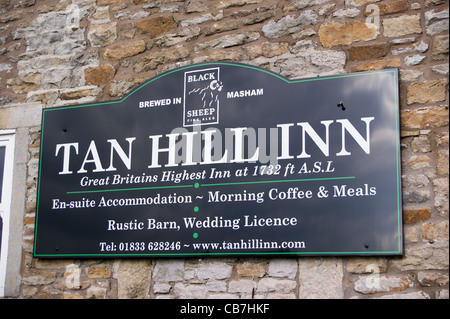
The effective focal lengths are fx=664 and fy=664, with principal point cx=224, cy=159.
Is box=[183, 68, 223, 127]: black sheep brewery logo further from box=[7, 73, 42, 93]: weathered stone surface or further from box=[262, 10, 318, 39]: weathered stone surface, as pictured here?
box=[7, 73, 42, 93]: weathered stone surface

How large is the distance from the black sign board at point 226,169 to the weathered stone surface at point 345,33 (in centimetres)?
28

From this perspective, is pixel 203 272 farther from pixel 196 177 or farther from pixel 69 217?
pixel 69 217

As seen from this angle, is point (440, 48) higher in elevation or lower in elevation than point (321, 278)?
higher

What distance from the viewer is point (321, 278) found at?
13.6ft

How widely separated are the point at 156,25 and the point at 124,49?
31 cm

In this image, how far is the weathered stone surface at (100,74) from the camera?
200 inches

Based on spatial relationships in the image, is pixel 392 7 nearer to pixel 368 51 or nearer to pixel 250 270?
pixel 368 51

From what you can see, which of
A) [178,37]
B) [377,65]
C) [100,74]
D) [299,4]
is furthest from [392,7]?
[100,74]

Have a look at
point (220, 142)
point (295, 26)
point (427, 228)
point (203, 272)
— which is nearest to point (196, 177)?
point (220, 142)

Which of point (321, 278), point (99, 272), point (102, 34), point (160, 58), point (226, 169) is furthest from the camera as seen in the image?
point (102, 34)

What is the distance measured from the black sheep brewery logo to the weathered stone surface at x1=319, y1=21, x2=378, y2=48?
0.78 meters

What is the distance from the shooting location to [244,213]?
14.4 ft

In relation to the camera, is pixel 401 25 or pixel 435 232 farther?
pixel 401 25

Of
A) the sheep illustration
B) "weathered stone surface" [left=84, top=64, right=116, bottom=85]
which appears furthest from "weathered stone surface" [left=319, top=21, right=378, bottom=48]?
"weathered stone surface" [left=84, top=64, right=116, bottom=85]
